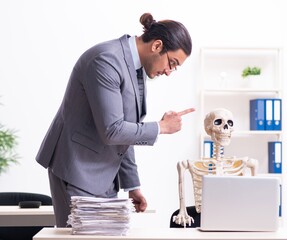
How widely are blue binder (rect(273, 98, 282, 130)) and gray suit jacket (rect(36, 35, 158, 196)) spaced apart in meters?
3.15

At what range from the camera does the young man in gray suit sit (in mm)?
2531

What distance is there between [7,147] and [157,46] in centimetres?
332

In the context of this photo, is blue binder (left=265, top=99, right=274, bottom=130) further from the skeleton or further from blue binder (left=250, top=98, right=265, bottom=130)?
the skeleton

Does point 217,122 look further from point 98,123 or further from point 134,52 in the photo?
point 98,123

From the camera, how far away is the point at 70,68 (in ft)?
19.1

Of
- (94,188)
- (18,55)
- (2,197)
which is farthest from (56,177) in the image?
(18,55)

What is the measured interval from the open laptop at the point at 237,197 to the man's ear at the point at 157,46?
0.61m

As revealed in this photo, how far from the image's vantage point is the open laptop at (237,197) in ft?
7.68

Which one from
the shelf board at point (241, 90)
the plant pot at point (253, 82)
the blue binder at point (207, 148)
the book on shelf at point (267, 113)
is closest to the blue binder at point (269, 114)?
the book on shelf at point (267, 113)

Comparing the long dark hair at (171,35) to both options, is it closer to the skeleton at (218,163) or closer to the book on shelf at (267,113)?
the skeleton at (218,163)

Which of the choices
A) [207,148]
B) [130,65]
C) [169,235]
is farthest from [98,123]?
[207,148]

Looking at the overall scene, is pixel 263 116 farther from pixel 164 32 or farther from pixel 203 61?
pixel 164 32

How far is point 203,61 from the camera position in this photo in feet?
19.3

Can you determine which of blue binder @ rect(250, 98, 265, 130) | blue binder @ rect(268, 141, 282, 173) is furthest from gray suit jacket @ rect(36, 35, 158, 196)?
blue binder @ rect(268, 141, 282, 173)
